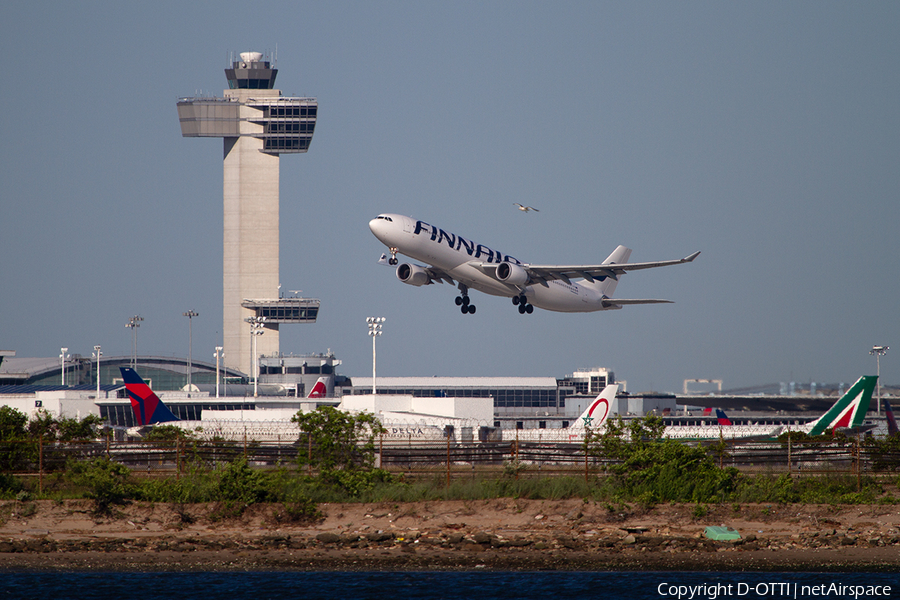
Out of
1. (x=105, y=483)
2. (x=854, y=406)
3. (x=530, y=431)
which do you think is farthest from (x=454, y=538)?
(x=530, y=431)

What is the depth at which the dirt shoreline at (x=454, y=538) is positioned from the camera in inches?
1245

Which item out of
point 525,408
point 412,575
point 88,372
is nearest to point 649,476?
point 412,575

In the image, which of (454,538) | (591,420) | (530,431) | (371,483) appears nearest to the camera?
(454,538)

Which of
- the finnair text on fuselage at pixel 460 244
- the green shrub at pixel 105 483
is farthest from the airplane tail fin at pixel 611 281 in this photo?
the green shrub at pixel 105 483

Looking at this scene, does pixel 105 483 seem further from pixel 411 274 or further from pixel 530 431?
pixel 530 431

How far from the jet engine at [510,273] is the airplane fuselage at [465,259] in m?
0.43

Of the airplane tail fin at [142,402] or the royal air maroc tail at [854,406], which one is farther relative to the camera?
the airplane tail fin at [142,402]

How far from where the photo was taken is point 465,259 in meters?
56.1

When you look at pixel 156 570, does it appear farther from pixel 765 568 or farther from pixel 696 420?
pixel 696 420

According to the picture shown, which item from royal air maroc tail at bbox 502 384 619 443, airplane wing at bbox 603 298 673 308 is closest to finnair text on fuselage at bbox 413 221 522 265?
airplane wing at bbox 603 298 673 308

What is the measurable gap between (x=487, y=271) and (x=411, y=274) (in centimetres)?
442

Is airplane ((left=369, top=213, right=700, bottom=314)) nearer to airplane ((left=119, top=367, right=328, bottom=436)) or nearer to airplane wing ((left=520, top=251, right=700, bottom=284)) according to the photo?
airplane wing ((left=520, top=251, right=700, bottom=284))

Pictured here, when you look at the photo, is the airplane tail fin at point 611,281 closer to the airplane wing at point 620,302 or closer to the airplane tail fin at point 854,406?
the airplane wing at point 620,302

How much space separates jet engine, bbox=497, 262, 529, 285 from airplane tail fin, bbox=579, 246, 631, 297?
10.7m
